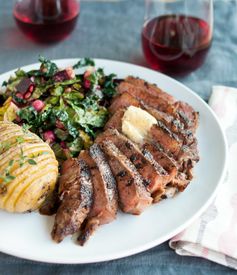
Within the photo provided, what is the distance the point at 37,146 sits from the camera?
2.97 meters

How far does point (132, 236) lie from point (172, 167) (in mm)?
522

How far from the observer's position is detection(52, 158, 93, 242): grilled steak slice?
269 centimetres

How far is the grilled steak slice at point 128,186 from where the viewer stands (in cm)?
281

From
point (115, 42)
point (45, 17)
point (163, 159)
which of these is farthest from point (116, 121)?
point (115, 42)

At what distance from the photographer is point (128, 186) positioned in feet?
9.36

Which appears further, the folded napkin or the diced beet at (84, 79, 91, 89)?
the diced beet at (84, 79, 91, 89)

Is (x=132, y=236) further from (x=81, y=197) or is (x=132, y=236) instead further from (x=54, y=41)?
(x=54, y=41)

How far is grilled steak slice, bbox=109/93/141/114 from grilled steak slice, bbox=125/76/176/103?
19cm

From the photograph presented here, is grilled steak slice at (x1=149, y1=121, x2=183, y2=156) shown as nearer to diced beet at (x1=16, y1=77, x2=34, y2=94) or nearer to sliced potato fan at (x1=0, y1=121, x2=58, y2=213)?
sliced potato fan at (x1=0, y1=121, x2=58, y2=213)

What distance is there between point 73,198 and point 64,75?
1.34 meters

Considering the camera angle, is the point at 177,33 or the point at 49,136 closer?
the point at 49,136

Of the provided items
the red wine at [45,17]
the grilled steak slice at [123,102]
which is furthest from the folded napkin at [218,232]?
the red wine at [45,17]

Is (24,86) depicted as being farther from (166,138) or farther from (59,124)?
(166,138)

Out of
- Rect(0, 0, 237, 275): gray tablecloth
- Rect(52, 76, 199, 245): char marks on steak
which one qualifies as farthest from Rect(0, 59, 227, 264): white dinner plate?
Rect(0, 0, 237, 275): gray tablecloth
